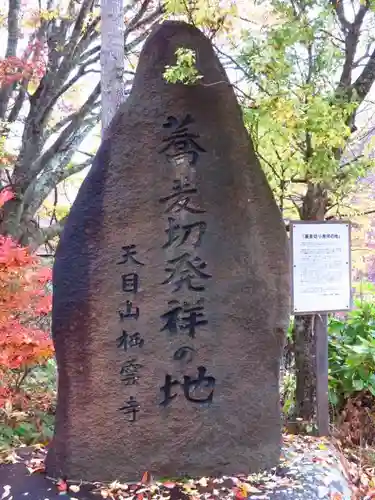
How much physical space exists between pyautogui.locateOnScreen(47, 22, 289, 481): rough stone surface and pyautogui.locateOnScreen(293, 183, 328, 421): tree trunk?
110cm

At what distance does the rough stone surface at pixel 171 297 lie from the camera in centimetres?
343

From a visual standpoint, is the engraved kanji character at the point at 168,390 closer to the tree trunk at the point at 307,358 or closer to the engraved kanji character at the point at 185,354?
the engraved kanji character at the point at 185,354

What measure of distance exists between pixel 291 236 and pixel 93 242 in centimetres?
139

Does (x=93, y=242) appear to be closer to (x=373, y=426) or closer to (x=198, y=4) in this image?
(x=198, y=4)

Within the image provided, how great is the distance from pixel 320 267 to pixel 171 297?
116cm

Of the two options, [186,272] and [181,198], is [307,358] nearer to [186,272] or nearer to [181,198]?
[186,272]

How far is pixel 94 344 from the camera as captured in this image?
3.46 m

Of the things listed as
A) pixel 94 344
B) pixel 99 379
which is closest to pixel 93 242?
pixel 94 344

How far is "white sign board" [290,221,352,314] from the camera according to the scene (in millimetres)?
3918

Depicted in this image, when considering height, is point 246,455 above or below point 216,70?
below

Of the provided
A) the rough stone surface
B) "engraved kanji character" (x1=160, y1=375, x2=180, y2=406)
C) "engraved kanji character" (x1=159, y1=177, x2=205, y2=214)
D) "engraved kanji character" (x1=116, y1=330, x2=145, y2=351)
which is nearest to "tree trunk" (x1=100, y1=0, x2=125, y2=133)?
the rough stone surface

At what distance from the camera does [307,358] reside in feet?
15.3

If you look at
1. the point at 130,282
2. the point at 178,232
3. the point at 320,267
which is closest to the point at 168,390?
the point at 130,282

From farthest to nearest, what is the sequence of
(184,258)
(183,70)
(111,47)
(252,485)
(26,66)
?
1. (26,66)
2. (111,47)
3. (184,258)
4. (183,70)
5. (252,485)
